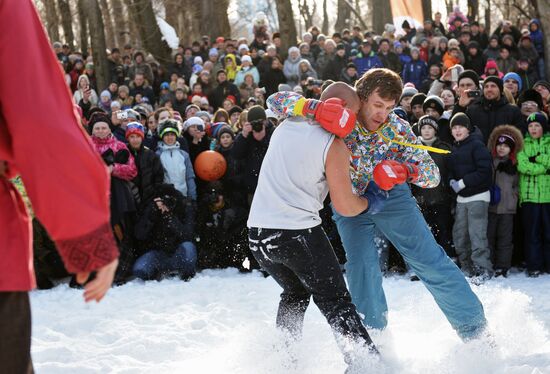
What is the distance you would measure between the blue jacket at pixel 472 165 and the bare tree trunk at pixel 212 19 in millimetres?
14868

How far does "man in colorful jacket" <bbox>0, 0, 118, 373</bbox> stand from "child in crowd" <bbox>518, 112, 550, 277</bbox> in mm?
5605

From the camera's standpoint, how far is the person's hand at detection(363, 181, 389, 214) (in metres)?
3.72

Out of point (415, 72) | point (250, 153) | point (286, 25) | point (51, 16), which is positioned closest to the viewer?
point (250, 153)

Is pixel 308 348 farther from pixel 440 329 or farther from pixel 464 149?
pixel 464 149

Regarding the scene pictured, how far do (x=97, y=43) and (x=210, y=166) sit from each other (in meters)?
8.55

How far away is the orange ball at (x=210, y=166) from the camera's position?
7.47 metres

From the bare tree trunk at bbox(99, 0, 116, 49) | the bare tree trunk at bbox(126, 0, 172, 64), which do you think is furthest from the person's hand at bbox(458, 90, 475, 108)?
the bare tree trunk at bbox(99, 0, 116, 49)

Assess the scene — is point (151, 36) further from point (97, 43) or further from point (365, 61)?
point (365, 61)

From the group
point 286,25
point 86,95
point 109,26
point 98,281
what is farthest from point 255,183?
point 109,26

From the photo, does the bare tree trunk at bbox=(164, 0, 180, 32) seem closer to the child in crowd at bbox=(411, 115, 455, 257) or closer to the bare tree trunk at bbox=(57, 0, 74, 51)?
the bare tree trunk at bbox=(57, 0, 74, 51)

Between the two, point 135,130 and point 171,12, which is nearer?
point 135,130

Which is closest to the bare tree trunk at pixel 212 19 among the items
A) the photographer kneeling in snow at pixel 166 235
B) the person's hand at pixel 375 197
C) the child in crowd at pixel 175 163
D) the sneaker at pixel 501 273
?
the child in crowd at pixel 175 163

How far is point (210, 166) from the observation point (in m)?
7.47

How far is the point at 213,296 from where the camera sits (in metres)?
6.09
